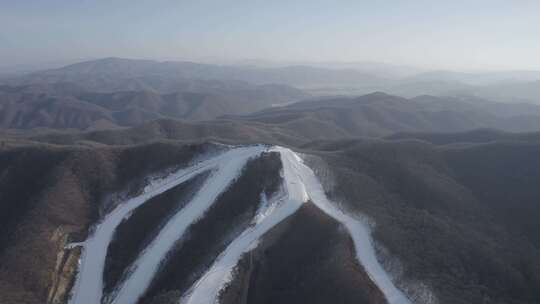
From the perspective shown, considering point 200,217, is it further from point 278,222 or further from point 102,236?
point 102,236

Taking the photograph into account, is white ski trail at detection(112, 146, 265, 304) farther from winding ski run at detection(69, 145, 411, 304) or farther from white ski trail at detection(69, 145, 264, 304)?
white ski trail at detection(69, 145, 264, 304)

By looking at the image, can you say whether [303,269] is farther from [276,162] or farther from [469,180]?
[469,180]

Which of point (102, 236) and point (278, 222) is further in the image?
point (102, 236)

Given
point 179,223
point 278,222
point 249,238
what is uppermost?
point 278,222

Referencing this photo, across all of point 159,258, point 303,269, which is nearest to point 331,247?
point 303,269

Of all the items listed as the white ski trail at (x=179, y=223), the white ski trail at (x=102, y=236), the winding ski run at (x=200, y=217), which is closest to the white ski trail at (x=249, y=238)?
the winding ski run at (x=200, y=217)

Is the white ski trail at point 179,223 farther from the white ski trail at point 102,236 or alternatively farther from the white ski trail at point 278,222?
the white ski trail at point 278,222

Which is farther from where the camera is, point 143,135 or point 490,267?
point 143,135

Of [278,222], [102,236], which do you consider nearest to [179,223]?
[102,236]
